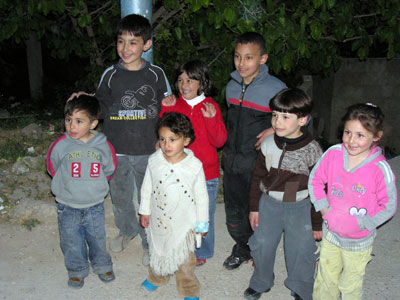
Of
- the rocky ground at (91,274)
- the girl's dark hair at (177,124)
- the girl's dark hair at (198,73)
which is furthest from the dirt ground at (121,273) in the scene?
the girl's dark hair at (198,73)

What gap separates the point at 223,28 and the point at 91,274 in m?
3.24

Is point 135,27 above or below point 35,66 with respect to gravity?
above

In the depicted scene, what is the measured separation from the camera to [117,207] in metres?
3.72

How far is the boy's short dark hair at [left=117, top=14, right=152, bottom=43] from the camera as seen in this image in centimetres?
343

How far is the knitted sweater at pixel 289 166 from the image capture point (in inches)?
115

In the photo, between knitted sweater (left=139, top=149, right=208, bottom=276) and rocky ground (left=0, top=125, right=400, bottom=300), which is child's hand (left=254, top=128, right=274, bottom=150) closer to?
knitted sweater (left=139, top=149, right=208, bottom=276)

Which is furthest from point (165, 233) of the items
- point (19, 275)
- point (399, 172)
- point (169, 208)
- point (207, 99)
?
point (399, 172)

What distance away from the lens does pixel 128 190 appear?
12.0ft

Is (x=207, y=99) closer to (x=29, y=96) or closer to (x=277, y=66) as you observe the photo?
(x=277, y=66)

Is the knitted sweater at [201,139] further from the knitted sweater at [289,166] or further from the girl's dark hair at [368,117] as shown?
the girl's dark hair at [368,117]

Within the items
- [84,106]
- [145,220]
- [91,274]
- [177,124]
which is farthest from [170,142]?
[91,274]

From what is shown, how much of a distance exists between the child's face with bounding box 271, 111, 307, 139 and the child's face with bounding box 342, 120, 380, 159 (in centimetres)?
33

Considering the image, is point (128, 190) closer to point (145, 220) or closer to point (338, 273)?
point (145, 220)

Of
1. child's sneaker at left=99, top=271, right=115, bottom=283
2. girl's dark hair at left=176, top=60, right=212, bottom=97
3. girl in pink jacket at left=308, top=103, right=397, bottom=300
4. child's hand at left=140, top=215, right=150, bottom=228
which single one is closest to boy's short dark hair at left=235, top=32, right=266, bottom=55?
girl's dark hair at left=176, top=60, right=212, bottom=97
